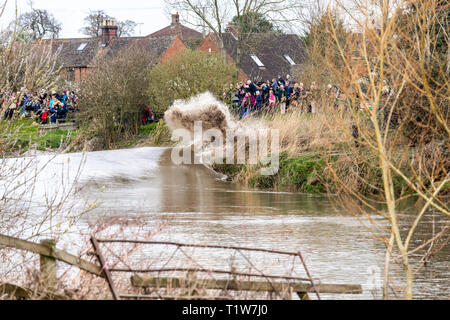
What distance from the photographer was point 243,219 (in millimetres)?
16344

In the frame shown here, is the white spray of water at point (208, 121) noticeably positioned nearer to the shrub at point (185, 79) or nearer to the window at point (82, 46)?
the shrub at point (185, 79)

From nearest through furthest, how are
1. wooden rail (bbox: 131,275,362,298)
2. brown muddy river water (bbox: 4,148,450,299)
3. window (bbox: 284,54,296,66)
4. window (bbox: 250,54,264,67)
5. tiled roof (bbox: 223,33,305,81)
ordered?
1. wooden rail (bbox: 131,275,362,298)
2. brown muddy river water (bbox: 4,148,450,299)
3. tiled roof (bbox: 223,33,305,81)
4. window (bbox: 250,54,264,67)
5. window (bbox: 284,54,296,66)

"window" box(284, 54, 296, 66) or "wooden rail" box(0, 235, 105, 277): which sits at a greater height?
"window" box(284, 54, 296, 66)

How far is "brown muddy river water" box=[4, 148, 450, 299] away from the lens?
36.5 feet

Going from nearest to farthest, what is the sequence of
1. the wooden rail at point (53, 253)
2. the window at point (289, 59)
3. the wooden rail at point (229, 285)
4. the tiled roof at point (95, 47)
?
the wooden rail at point (53, 253)
the wooden rail at point (229, 285)
the tiled roof at point (95, 47)
the window at point (289, 59)

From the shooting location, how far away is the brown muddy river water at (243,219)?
11.1 metres

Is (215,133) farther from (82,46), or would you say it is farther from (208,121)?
(82,46)

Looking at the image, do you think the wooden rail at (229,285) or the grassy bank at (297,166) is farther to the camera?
the grassy bank at (297,166)

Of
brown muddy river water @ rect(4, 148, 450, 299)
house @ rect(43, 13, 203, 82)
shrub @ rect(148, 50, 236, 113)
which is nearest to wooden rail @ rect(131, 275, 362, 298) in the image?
brown muddy river water @ rect(4, 148, 450, 299)

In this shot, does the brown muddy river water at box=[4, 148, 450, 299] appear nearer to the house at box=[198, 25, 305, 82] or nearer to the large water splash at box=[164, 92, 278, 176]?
the large water splash at box=[164, 92, 278, 176]

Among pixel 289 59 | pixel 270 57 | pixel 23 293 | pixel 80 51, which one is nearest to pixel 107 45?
pixel 80 51

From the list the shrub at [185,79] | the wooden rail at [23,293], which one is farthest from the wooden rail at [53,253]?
the shrub at [185,79]

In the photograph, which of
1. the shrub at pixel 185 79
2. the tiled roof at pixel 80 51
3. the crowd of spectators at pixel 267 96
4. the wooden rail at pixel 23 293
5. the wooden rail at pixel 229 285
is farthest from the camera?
the tiled roof at pixel 80 51
